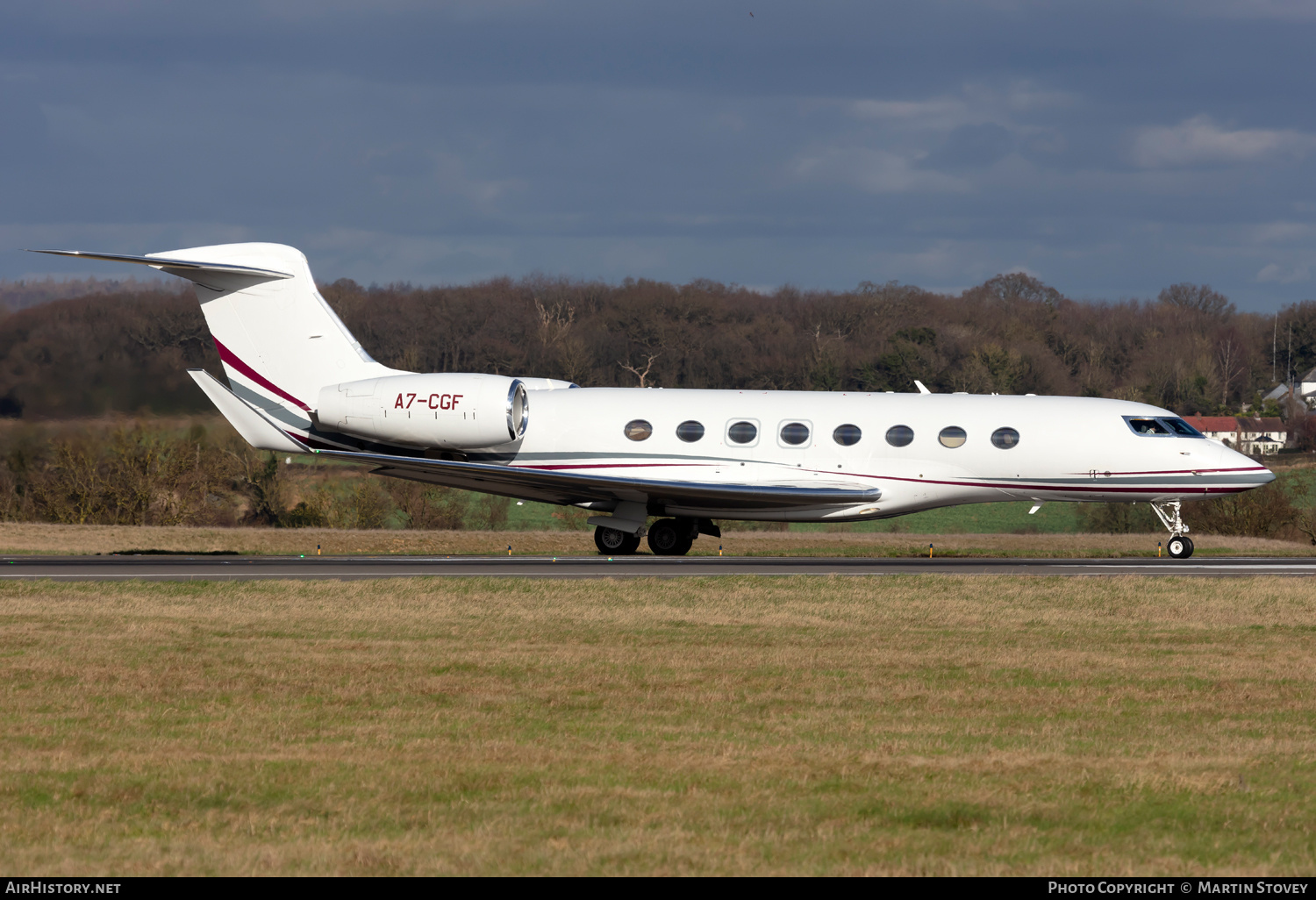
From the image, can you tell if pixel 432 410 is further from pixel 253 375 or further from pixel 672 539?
pixel 672 539

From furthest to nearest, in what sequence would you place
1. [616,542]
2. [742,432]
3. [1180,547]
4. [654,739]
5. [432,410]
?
[616,542]
[1180,547]
[742,432]
[432,410]
[654,739]

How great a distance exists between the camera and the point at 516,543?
115 ft

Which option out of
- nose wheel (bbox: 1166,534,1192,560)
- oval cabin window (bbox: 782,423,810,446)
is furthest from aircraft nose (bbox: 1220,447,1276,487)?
oval cabin window (bbox: 782,423,810,446)

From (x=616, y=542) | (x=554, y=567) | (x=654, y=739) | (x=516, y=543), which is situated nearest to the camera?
(x=654, y=739)

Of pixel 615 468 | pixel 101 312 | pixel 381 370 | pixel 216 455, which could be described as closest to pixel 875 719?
pixel 615 468

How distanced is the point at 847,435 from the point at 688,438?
3120 mm

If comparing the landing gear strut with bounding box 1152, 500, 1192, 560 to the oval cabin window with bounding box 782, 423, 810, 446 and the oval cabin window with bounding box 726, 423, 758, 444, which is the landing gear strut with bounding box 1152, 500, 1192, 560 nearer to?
the oval cabin window with bounding box 782, 423, 810, 446

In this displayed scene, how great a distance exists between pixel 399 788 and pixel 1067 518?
5180cm

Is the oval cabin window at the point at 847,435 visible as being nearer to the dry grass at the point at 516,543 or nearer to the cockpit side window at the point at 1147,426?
the cockpit side window at the point at 1147,426

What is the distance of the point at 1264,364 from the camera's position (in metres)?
113

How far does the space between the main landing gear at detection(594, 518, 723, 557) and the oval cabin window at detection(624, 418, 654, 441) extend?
7.66 ft

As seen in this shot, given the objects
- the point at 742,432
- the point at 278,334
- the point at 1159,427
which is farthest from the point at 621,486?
the point at 1159,427

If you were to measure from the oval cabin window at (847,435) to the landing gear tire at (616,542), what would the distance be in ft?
15.7

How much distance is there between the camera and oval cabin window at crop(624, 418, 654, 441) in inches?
1029
